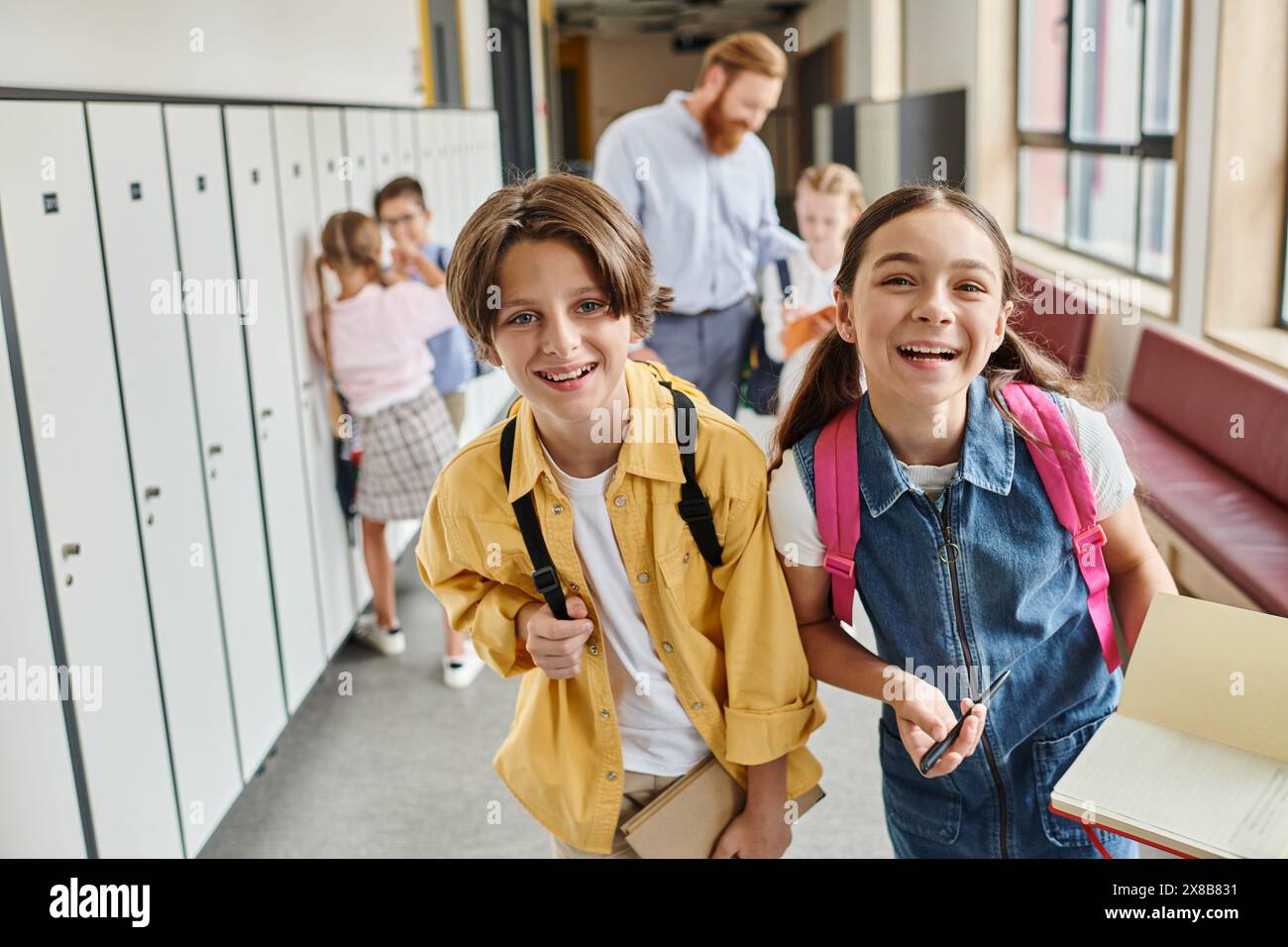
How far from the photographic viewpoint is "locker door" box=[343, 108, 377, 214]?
4164mm

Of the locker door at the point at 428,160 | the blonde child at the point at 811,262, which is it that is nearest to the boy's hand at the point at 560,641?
the blonde child at the point at 811,262

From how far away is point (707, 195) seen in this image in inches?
149

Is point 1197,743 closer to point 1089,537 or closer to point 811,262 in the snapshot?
point 1089,537

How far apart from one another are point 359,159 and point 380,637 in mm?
1782

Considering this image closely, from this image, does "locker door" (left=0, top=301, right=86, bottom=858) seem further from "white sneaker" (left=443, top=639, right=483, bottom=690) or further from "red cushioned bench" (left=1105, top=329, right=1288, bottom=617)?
"red cushioned bench" (left=1105, top=329, right=1288, bottom=617)

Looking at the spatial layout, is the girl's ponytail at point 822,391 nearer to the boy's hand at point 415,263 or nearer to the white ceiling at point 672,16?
the boy's hand at point 415,263

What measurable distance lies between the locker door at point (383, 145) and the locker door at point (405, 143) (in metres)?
0.06

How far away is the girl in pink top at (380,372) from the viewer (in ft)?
11.8

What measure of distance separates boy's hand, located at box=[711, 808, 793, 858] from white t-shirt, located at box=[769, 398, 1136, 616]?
1.07 ft

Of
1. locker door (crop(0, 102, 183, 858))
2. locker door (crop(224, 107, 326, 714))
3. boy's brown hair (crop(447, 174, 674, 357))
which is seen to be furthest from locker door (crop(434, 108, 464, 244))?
boy's brown hair (crop(447, 174, 674, 357))

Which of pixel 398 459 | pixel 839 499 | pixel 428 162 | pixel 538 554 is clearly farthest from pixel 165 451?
pixel 428 162
